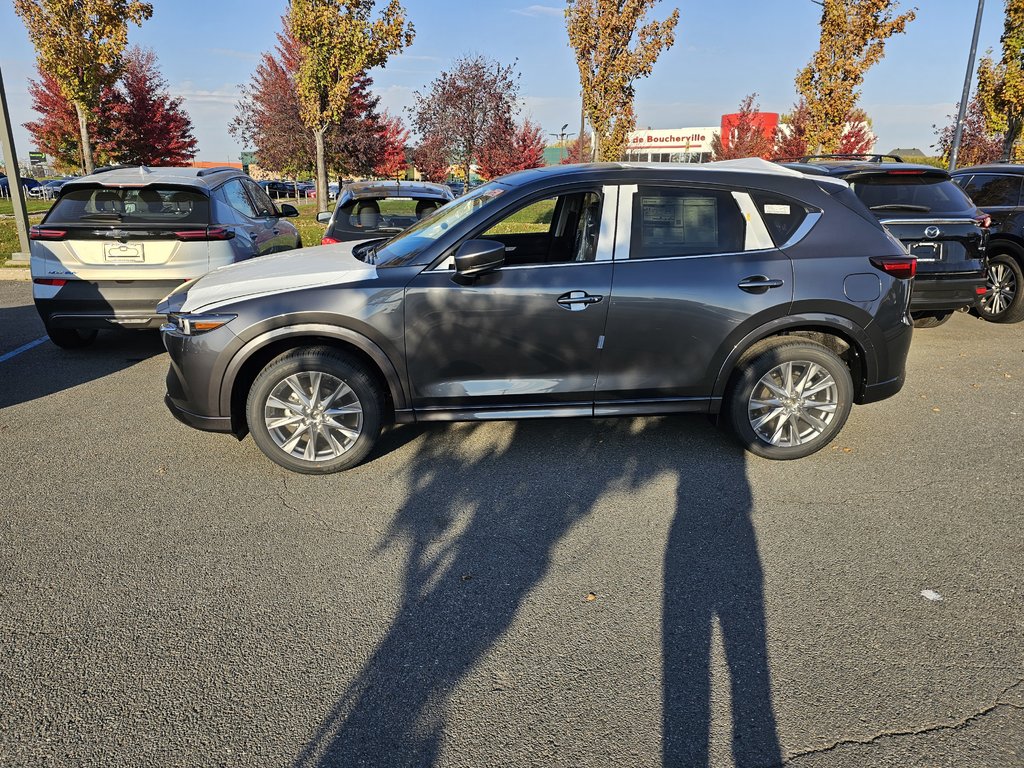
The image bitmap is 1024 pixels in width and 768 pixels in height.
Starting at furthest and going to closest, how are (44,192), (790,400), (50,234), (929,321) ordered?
1. (44,192)
2. (929,321)
3. (50,234)
4. (790,400)

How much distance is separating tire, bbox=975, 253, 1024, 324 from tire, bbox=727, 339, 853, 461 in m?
5.12

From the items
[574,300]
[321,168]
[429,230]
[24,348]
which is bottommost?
[24,348]

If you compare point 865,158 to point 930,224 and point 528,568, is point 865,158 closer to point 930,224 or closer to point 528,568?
point 930,224

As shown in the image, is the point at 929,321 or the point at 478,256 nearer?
the point at 478,256

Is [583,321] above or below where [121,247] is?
below

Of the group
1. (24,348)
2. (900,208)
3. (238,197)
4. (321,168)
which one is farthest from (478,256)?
(321,168)

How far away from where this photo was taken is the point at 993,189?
870 cm

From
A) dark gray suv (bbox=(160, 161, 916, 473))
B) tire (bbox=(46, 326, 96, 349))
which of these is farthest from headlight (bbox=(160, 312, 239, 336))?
tire (bbox=(46, 326, 96, 349))

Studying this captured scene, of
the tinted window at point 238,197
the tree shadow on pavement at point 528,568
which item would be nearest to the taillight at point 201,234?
→ the tinted window at point 238,197

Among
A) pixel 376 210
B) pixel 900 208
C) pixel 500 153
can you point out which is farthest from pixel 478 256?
pixel 500 153

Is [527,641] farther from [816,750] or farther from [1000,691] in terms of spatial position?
[1000,691]

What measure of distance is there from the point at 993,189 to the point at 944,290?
259cm

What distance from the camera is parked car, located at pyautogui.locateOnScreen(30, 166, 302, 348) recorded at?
21.1ft

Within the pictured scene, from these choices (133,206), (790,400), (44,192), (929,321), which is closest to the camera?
(790,400)
